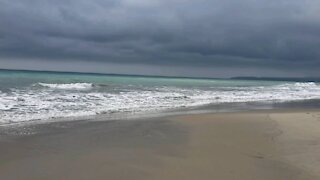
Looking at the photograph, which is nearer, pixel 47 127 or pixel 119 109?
pixel 47 127

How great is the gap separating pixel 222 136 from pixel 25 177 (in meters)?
4.98

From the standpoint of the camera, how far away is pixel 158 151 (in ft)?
22.8

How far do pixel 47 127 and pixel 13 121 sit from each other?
1.33 metres

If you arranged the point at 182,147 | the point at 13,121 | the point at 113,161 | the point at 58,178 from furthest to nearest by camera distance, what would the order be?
the point at 13,121 → the point at 182,147 → the point at 113,161 → the point at 58,178

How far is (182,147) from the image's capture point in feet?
24.4

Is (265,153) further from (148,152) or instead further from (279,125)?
(279,125)

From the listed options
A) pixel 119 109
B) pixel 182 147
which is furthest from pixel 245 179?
pixel 119 109

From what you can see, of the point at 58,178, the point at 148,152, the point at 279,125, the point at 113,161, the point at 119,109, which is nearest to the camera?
the point at 58,178

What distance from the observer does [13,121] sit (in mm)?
10266

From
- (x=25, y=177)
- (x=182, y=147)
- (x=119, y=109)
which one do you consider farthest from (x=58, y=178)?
(x=119, y=109)

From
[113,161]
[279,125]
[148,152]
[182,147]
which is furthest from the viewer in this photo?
[279,125]

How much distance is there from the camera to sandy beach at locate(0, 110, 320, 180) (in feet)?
17.8

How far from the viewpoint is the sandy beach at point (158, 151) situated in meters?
5.43

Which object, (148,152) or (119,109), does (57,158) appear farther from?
(119,109)
